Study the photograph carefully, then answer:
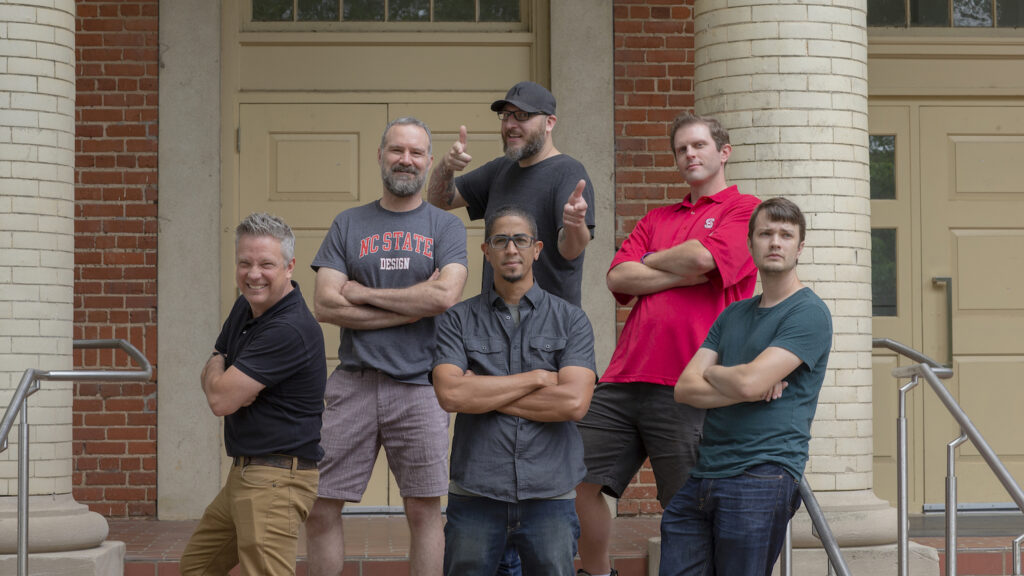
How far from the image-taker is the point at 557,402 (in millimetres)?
3709

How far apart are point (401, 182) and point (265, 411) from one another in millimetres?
1033

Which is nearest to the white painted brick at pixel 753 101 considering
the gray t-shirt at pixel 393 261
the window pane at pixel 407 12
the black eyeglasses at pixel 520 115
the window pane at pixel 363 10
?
the black eyeglasses at pixel 520 115

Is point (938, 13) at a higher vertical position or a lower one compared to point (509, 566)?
higher

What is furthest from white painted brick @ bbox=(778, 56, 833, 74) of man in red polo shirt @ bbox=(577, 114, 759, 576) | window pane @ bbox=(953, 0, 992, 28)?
window pane @ bbox=(953, 0, 992, 28)

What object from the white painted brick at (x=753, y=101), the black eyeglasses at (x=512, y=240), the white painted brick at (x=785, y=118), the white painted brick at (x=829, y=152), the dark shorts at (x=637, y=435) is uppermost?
the white painted brick at (x=753, y=101)

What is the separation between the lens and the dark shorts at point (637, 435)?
4.23 metres

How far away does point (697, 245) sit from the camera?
418cm

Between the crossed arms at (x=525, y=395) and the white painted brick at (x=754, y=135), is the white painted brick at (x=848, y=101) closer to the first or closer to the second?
the white painted brick at (x=754, y=135)

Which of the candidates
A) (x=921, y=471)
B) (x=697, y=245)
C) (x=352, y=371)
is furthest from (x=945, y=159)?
(x=352, y=371)

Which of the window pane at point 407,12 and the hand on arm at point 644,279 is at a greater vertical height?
the window pane at point 407,12

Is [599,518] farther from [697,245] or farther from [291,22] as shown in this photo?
[291,22]

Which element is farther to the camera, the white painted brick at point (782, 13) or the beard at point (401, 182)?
the white painted brick at point (782, 13)

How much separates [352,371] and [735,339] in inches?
57.9

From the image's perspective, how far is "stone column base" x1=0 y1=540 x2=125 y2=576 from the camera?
5.23m
